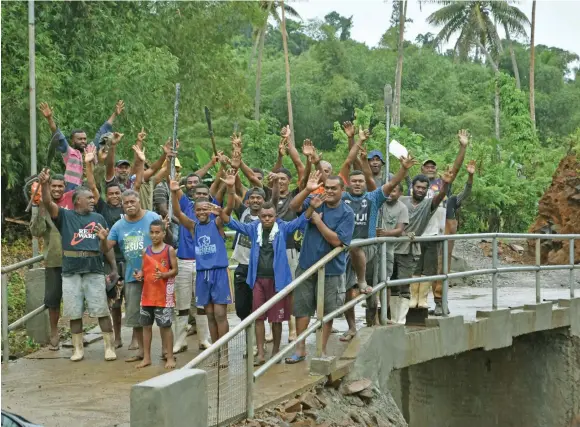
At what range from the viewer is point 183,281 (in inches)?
409

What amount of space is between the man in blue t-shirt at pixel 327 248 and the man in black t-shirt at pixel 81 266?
2065mm

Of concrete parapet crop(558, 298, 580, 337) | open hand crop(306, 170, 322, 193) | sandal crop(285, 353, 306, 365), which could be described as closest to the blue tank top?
sandal crop(285, 353, 306, 365)

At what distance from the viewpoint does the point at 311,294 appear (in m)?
9.07

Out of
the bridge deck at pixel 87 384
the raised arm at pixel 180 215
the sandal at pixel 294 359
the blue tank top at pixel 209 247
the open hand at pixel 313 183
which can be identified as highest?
the open hand at pixel 313 183

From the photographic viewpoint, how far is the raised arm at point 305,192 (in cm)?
891

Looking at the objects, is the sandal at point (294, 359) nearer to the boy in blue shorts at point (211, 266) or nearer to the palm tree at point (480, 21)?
the boy in blue shorts at point (211, 266)

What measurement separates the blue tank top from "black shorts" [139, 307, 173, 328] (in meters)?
0.47

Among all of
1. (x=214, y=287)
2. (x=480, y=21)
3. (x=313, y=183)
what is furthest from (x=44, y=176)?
(x=480, y=21)

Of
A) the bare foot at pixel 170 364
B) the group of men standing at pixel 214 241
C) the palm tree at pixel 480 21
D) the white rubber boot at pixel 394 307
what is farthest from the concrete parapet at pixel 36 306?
the palm tree at pixel 480 21

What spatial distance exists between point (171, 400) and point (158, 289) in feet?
10.9

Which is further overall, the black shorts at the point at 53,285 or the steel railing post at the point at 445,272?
the steel railing post at the point at 445,272

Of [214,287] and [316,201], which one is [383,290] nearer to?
[316,201]

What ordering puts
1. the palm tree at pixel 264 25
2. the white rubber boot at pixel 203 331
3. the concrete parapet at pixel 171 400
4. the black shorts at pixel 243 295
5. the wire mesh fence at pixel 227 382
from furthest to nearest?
1. the palm tree at pixel 264 25
2. the white rubber boot at pixel 203 331
3. the black shorts at pixel 243 295
4. the wire mesh fence at pixel 227 382
5. the concrete parapet at pixel 171 400

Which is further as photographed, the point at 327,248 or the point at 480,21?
the point at 480,21
